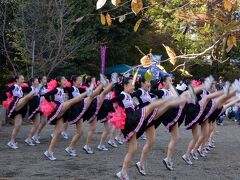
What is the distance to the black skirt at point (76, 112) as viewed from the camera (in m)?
9.23

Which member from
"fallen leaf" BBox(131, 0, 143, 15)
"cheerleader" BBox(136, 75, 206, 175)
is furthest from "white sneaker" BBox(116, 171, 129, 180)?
"fallen leaf" BBox(131, 0, 143, 15)

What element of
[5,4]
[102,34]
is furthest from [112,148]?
[102,34]

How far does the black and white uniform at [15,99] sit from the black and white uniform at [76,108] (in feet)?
4.37

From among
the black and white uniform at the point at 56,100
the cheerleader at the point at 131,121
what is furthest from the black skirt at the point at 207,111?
the black and white uniform at the point at 56,100

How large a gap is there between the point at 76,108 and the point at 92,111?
2.01 ft

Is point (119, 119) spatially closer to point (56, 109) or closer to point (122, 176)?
point (122, 176)

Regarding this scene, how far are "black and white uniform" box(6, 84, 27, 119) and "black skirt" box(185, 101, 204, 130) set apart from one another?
366 centimetres

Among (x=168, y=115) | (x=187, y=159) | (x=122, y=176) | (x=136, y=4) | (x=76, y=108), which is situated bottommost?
(x=187, y=159)

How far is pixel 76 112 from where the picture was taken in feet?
30.4

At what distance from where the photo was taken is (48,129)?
1329 centimetres

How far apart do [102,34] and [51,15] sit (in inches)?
315

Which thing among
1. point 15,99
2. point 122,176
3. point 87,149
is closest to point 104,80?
point 122,176

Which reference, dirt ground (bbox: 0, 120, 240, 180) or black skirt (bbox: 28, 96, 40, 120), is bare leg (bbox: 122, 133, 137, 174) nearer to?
dirt ground (bbox: 0, 120, 240, 180)

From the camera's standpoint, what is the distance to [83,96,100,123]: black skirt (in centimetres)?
973
